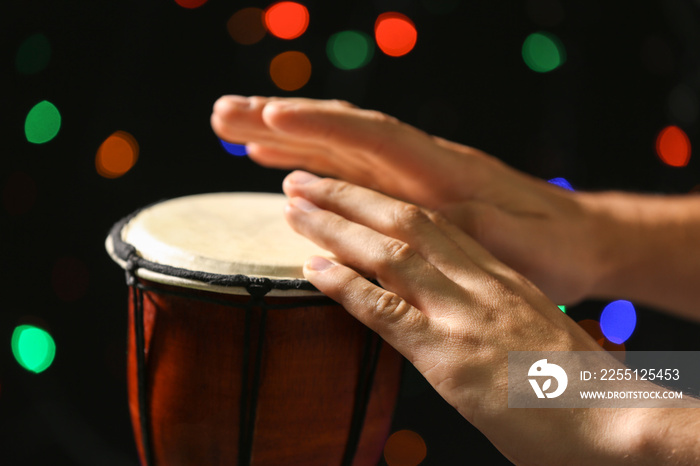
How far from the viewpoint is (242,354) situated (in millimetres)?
854

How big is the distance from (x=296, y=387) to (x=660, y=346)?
1.33 m

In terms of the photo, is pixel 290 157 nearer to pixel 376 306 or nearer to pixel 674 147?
pixel 376 306

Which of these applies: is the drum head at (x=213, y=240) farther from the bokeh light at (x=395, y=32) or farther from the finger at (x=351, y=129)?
A: the bokeh light at (x=395, y=32)

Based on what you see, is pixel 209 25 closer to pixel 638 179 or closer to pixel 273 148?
pixel 273 148

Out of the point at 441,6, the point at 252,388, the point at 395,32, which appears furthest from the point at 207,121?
the point at 252,388

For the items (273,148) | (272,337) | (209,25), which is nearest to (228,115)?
(273,148)

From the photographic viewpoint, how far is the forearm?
1152 millimetres

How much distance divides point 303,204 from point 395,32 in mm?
935

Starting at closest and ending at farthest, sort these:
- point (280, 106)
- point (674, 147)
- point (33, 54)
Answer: point (280, 106)
point (33, 54)
point (674, 147)

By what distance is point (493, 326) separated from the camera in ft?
2.46

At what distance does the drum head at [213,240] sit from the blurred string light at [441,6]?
2.65 ft

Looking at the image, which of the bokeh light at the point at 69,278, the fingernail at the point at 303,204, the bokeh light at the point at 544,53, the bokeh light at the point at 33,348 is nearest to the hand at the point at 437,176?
the fingernail at the point at 303,204

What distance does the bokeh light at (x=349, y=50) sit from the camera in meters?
1.72

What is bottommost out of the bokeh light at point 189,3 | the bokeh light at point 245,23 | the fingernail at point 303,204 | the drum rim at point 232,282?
the drum rim at point 232,282
